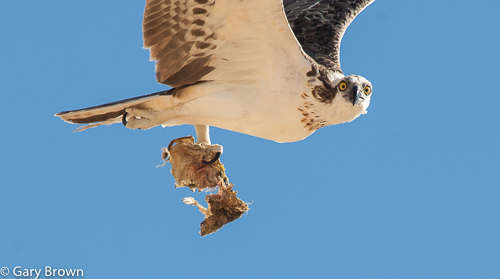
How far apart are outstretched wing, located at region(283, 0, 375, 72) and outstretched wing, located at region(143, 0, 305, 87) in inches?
45.5

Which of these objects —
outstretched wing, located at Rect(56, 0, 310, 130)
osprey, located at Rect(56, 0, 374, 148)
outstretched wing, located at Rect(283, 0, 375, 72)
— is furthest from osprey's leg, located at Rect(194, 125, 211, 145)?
outstretched wing, located at Rect(283, 0, 375, 72)

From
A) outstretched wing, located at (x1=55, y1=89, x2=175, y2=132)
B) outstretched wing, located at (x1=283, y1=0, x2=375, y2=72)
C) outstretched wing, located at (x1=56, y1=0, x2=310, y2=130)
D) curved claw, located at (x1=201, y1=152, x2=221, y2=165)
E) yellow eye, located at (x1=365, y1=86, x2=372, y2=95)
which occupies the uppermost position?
outstretched wing, located at (x1=283, y1=0, x2=375, y2=72)

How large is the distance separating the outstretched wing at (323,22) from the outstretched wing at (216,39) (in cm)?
116

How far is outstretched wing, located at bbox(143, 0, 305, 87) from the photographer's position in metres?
7.08

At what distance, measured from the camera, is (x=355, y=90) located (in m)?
7.32

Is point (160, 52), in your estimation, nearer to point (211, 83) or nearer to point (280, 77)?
point (211, 83)

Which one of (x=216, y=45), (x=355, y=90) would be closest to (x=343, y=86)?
(x=355, y=90)

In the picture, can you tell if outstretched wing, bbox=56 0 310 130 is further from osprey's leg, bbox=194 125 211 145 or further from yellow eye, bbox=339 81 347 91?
osprey's leg, bbox=194 125 211 145

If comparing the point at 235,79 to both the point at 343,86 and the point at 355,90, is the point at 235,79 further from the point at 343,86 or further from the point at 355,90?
the point at 355,90

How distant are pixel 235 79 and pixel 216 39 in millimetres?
529

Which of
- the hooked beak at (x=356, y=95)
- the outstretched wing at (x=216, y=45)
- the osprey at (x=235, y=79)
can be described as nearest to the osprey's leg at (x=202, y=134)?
the osprey at (x=235, y=79)

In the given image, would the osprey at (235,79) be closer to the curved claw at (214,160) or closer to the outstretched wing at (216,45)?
the outstretched wing at (216,45)

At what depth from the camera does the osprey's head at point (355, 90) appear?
7332 mm

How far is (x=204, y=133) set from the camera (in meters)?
8.59
